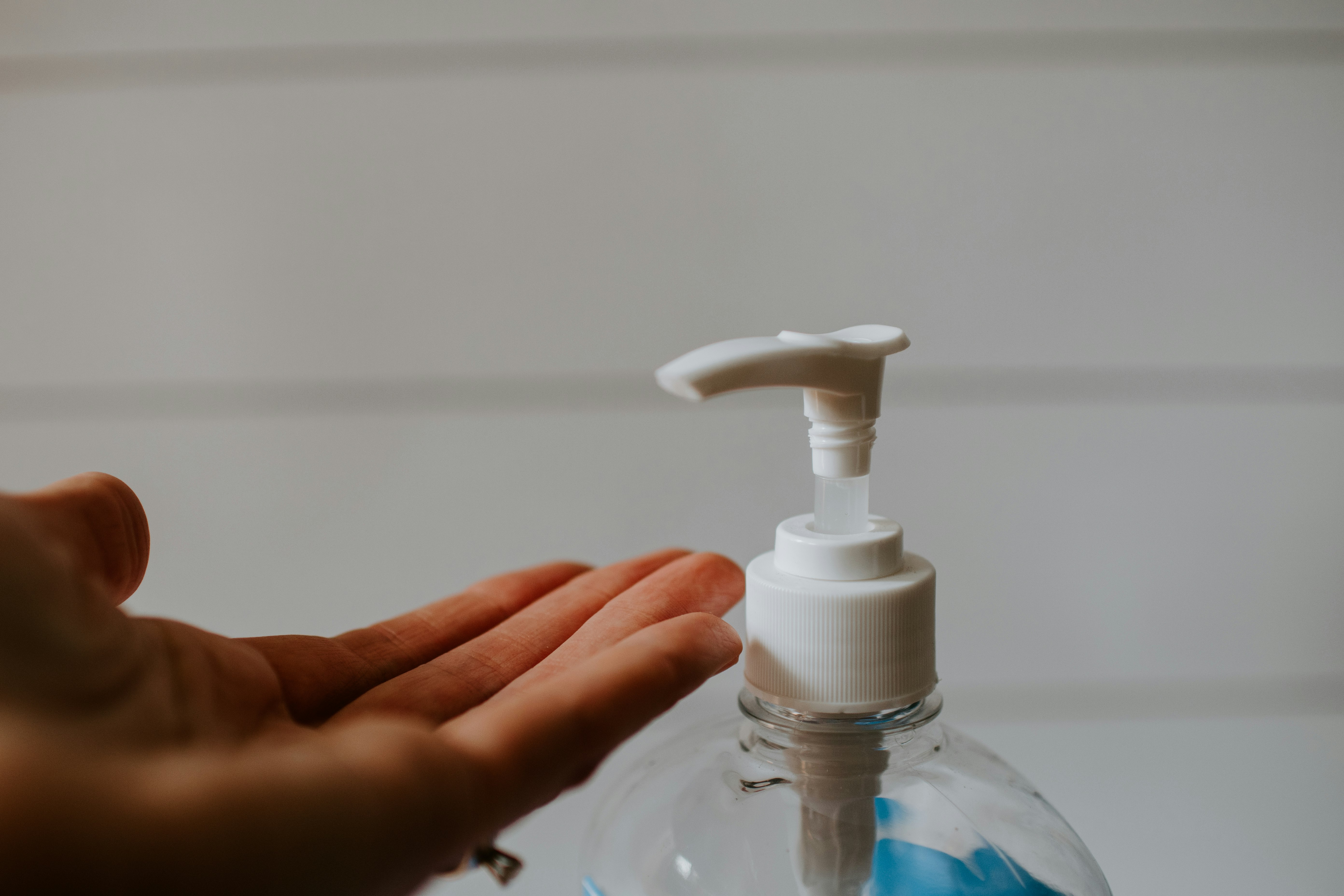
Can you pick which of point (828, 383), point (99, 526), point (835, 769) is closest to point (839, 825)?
point (835, 769)

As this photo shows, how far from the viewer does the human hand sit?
17 centimetres

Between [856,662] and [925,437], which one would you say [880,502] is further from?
[856,662]

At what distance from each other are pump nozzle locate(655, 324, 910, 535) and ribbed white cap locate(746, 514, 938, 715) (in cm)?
1

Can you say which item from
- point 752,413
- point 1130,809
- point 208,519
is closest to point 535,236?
point 752,413

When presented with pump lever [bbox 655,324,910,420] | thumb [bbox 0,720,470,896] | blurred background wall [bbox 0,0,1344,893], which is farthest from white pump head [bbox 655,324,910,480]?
blurred background wall [bbox 0,0,1344,893]

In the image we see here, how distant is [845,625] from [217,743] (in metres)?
0.17

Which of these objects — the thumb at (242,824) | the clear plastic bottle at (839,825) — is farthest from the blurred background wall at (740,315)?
the thumb at (242,824)

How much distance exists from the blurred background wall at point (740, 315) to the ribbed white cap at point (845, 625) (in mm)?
235

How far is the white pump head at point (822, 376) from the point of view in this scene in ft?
0.73

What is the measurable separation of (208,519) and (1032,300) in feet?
1.64

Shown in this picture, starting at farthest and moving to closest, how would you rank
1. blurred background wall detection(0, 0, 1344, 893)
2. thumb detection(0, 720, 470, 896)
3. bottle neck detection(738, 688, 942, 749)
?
1. blurred background wall detection(0, 0, 1344, 893)
2. bottle neck detection(738, 688, 942, 749)
3. thumb detection(0, 720, 470, 896)

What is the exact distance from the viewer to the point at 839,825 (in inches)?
10.7

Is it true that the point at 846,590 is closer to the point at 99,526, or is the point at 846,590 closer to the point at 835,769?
the point at 835,769

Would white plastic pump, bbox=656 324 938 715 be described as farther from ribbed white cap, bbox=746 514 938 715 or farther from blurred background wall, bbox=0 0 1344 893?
blurred background wall, bbox=0 0 1344 893
